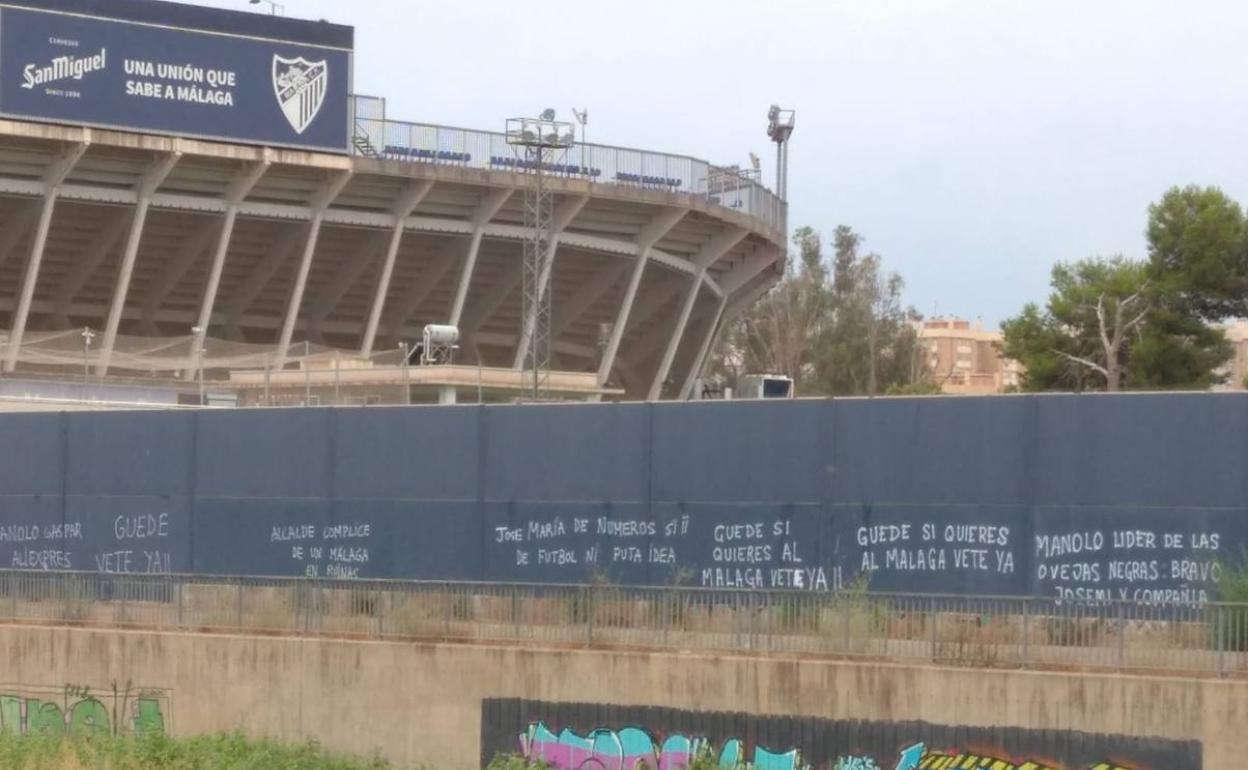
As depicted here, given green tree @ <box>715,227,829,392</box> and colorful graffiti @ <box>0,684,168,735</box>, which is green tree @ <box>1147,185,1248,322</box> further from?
colorful graffiti @ <box>0,684,168,735</box>

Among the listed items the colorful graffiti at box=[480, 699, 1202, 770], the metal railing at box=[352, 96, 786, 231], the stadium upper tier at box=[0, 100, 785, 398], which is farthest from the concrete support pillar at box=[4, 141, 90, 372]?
the colorful graffiti at box=[480, 699, 1202, 770]

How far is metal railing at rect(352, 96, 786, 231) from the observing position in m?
57.4

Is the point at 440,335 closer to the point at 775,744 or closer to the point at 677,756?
the point at 677,756

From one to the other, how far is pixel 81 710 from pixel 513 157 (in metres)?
32.0

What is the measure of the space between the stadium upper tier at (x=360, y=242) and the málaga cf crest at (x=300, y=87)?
1.21m

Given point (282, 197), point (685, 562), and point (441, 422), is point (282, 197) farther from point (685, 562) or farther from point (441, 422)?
point (685, 562)

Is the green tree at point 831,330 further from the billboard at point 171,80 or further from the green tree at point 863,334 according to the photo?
the billboard at point 171,80

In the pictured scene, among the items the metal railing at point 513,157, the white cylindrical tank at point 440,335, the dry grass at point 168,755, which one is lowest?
the dry grass at point 168,755

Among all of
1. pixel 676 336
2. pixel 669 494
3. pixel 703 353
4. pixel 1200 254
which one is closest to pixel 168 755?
pixel 669 494

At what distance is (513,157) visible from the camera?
2312 inches

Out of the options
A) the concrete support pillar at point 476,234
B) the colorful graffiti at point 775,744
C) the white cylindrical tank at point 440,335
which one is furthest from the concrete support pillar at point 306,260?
the colorful graffiti at point 775,744

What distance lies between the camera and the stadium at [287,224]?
174 ft

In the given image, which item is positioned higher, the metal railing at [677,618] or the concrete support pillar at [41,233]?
the concrete support pillar at [41,233]

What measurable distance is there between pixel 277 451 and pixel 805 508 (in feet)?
32.3
